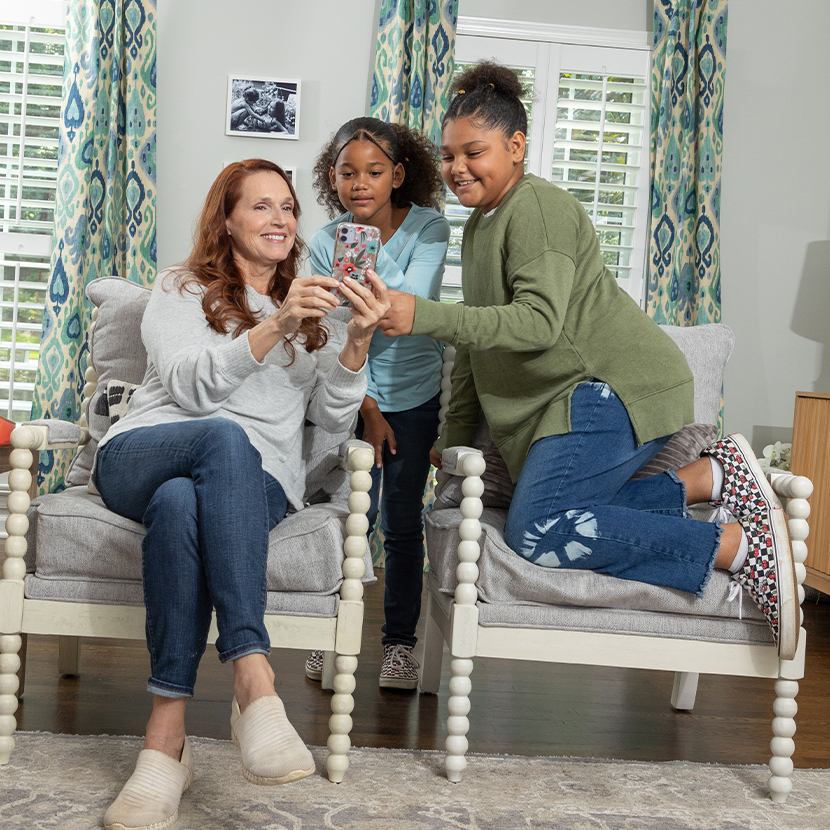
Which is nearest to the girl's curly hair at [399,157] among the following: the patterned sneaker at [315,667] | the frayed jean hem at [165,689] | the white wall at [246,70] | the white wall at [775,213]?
the patterned sneaker at [315,667]

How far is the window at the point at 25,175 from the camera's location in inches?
129

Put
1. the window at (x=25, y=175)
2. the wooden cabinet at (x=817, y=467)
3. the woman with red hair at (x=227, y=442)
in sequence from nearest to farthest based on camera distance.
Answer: the woman with red hair at (x=227, y=442) < the wooden cabinet at (x=817, y=467) < the window at (x=25, y=175)

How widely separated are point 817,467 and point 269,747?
2226 mm

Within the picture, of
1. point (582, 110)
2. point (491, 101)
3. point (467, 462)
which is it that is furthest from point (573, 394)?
point (582, 110)

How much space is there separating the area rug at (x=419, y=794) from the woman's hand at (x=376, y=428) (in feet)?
2.19

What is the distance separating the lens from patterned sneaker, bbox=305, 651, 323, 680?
2.07 metres

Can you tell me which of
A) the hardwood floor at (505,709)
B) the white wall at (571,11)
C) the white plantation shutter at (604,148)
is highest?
the white wall at (571,11)

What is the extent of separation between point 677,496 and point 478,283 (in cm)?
59

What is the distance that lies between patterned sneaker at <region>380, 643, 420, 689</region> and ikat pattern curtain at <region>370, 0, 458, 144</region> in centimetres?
204

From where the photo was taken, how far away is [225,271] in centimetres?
174

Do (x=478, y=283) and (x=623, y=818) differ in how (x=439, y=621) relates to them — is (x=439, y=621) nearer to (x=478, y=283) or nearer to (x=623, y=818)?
(x=623, y=818)

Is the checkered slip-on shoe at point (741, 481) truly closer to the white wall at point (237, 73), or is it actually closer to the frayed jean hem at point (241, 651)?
the frayed jean hem at point (241, 651)

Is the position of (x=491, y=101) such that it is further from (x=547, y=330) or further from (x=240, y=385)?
(x=240, y=385)

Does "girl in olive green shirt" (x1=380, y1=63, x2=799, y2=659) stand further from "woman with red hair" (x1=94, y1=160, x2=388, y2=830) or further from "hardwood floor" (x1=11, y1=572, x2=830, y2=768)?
"hardwood floor" (x1=11, y1=572, x2=830, y2=768)
